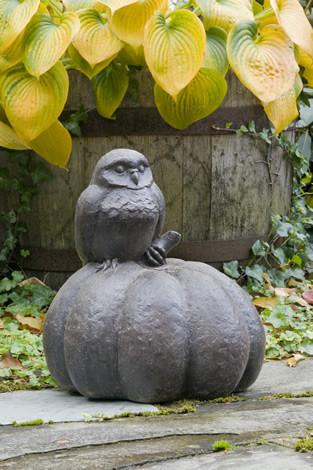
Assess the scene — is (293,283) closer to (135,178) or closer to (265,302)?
(265,302)

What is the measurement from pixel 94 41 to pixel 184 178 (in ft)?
2.57

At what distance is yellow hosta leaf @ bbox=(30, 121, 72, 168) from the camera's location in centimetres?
383

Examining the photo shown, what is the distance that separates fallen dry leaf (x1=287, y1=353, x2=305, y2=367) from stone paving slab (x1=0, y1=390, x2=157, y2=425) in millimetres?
827

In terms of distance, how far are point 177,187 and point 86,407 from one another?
1.81 metres

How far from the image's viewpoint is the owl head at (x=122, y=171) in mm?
2572

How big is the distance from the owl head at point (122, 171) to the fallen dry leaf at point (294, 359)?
2.97ft

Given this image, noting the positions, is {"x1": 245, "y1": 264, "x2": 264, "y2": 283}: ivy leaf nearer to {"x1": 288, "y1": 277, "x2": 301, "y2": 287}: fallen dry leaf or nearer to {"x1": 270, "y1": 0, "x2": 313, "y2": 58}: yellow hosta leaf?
{"x1": 288, "y1": 277, "x2": 301, "y2": 287}: fallen dry leaf

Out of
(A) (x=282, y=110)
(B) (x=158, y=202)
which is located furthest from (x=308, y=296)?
(B) (x=158, y=202)

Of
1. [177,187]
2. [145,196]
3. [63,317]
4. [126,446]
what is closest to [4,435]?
[126,446]

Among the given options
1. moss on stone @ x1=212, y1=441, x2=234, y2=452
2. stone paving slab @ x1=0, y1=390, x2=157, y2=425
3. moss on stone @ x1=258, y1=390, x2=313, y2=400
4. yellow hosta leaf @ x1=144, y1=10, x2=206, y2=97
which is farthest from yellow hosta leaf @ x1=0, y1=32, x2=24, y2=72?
moss on stone @ x1=212, y1=441, x2=234, y2=452

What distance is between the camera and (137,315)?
2451 mm

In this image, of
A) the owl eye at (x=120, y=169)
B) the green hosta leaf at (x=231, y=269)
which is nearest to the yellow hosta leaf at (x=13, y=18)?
the owl eye at (x=120, y=169)

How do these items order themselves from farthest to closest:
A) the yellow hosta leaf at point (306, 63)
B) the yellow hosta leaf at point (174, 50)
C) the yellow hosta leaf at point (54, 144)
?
1. the yellow hosta leaf at point (306, 63)
2. the yellow hosta leaf at point (54, 144)
3. the yellow hosta leaf at point (174, 50)

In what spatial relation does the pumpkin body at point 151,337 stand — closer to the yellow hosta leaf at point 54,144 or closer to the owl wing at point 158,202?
the owl wing at point 158,202
